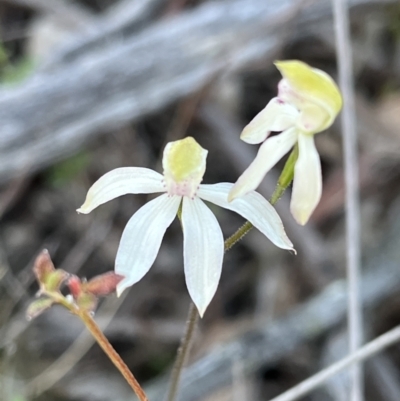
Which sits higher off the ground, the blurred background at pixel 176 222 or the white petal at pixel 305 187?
the blurred background at pixel 176 222

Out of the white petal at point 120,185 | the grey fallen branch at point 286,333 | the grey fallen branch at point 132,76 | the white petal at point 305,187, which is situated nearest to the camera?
the white petal at point 305,187

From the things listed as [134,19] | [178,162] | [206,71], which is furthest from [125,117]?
[178,162]

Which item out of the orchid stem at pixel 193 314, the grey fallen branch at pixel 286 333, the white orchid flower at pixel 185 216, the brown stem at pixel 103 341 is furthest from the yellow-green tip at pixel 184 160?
the grey fallen branch at pixel 286 333

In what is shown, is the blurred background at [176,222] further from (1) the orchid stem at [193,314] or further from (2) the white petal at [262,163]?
(2) the white petal at [262,163]

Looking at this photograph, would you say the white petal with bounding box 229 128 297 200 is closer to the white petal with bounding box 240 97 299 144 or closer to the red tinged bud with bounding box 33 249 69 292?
the white petal with bounding box 240 97 299 144

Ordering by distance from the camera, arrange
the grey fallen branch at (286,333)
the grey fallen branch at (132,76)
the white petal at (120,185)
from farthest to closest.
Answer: the grey fallen branch at (132,76)
the grey fallen branch at (286,333)
the white petal at (120,185)

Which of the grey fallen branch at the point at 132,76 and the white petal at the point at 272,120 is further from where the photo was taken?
the grey fallen branch at the point at 132,76

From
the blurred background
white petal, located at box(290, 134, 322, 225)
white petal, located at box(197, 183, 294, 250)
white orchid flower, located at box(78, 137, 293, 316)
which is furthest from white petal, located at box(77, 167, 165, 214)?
the blurred background

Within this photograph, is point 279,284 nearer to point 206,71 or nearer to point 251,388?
point 251,388
